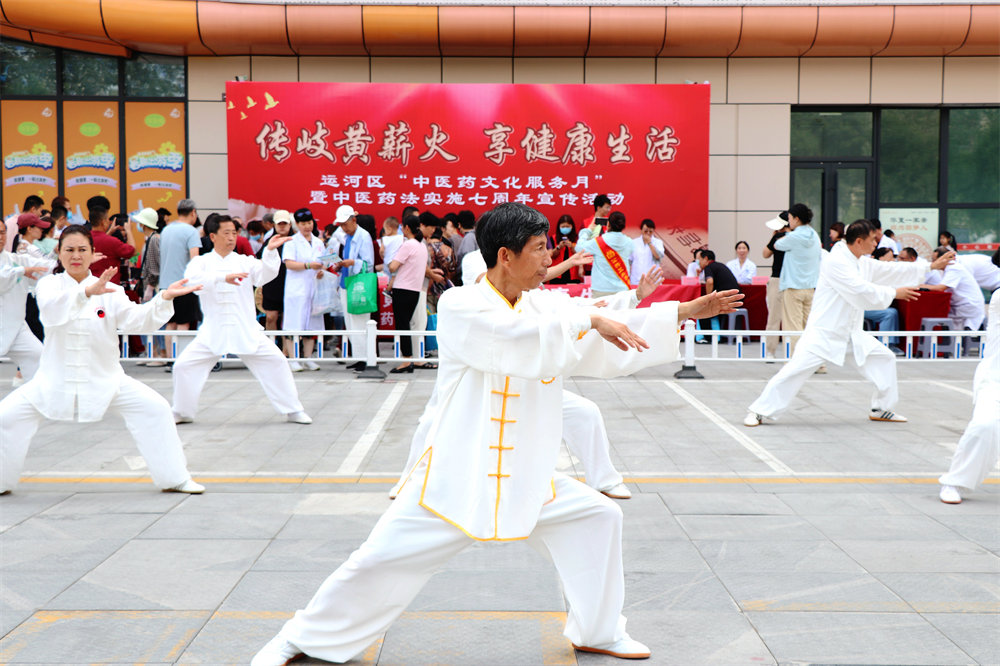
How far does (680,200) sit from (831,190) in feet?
10.7

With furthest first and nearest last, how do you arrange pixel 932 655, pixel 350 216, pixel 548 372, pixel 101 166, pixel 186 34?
1. pixel 101 166
2. pixel 186 34
3. pixel 350 216
4. pixel 932 655
5. pixel 548 372

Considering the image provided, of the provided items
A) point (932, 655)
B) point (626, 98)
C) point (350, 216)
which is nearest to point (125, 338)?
point (350, 216)

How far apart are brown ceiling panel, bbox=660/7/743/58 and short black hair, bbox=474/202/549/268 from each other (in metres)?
12.0

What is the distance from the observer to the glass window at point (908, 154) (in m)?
15.4

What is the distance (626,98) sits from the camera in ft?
45.7

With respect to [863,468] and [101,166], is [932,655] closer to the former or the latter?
[863,468]

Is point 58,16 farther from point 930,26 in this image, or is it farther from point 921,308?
point 930,26

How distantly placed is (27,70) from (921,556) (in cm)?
1536

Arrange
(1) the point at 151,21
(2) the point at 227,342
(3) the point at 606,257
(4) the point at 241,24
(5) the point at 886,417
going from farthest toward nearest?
(4) the point at 241,24 → (1) the point at 151,21 → (3) the point at 606,257 → (5) the point at 886,417 → (2) the point at 227,342

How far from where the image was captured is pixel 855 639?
3.33 metres

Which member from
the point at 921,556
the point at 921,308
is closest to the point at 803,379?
the point at 921,556

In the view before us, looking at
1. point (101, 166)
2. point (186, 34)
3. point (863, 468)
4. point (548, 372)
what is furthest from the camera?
point (101, 166)

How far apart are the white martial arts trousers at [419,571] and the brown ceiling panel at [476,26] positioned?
11849mm

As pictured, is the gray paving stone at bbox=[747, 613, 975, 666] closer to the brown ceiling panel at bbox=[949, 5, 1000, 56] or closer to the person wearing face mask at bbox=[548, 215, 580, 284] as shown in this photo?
the person wearing face mask at bbox=[548, 215, 580, 284]
